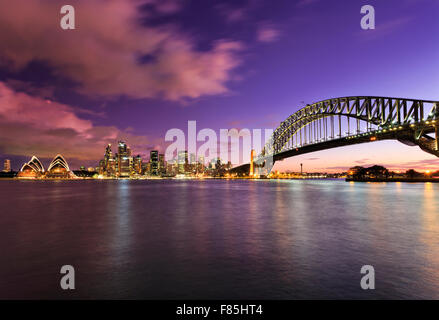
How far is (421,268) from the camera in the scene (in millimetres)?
7898

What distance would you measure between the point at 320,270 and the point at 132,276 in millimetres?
5258
